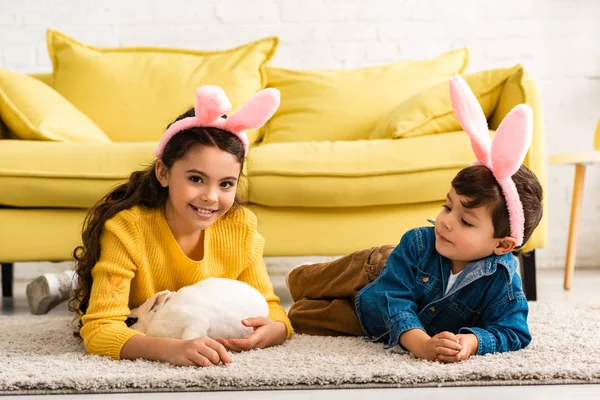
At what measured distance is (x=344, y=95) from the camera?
2.70 m

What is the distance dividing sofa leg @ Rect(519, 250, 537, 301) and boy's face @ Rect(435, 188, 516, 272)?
857 millimetres

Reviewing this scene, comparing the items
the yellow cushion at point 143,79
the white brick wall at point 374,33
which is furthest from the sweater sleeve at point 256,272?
the white brick wall at point 374,33

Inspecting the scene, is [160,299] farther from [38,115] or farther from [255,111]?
[38,115]

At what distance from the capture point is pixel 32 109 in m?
2.37

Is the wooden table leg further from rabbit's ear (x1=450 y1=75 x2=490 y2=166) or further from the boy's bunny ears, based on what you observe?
the boy's bunny ears

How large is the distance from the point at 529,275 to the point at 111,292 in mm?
1287

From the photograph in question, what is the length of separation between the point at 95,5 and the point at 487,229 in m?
2.43

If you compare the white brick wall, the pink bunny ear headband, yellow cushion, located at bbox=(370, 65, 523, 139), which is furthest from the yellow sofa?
the white brick wall

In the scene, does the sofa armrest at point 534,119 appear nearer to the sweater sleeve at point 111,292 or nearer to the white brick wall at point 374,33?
the white brick wall at point 374,33

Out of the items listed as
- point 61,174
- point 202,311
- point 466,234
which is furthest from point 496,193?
point 61,174

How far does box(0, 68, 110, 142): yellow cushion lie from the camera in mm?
2332

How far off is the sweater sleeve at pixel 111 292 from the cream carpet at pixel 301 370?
0.12 ft

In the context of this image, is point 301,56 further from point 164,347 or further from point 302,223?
point 164,347

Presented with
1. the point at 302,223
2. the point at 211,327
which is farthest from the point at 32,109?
the point at 211,327
